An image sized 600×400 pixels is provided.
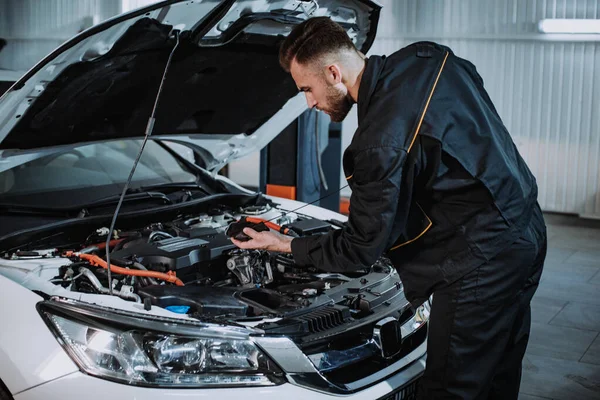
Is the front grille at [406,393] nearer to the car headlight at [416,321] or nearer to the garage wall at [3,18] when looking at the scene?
the car headlight at [416,321]

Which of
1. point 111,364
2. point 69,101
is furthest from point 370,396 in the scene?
point 69,101

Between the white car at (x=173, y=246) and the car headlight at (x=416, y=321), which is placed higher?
the white car at (x=173, y=246)

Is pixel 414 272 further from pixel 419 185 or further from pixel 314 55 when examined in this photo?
pixel 314 55

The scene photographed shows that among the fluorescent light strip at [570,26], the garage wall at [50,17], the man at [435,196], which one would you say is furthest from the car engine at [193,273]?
the garage wall at [50,17]

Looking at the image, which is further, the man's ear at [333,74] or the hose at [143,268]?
the hose at [143,268]

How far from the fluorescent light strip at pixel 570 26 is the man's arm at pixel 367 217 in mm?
5492

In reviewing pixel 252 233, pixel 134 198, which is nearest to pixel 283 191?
pixel 134 198

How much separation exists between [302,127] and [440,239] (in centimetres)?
345

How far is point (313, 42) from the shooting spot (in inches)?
79.9

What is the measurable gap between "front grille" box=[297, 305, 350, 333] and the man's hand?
0.65 feet

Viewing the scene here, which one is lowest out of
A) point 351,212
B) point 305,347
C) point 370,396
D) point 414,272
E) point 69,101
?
point 370,396

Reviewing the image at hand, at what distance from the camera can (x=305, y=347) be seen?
2084 mm

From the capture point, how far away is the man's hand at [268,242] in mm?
2197

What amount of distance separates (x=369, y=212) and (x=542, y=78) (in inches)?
223
